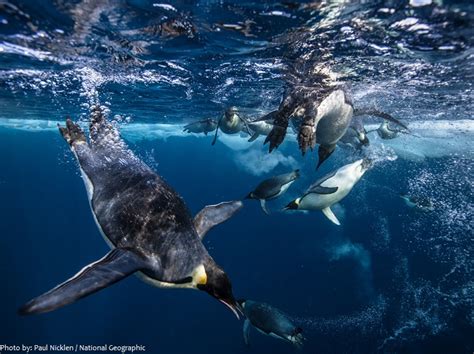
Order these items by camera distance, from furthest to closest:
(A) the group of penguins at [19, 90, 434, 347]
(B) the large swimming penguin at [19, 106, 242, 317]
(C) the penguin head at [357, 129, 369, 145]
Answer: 1. (C) the penguin head at [357, 129, 369, 145]
2. (A) the group of penguins at [19, 90, 434, 347]
3. (B) the large swimming penguin at [19, 106, 242, 317]

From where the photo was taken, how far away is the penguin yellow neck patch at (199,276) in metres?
3.11

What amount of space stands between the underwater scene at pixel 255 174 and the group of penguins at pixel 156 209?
0.02 metres

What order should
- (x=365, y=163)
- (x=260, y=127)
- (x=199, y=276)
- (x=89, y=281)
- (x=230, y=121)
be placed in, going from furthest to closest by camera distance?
1. (x=260, y=127)
2. (x=230, y=121)
3. (x=365, y=163)
4. (x=199, y=276)
5. (x=89, y=281)

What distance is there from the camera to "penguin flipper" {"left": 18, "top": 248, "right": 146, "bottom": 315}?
2367mm

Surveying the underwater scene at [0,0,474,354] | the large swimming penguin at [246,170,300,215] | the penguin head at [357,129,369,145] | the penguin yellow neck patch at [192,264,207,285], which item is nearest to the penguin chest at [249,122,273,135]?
the underwater scene at [0,0,474,354]

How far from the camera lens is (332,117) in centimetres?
505

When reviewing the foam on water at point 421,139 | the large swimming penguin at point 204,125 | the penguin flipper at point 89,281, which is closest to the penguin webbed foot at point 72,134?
the penguin flipper at point 89,281

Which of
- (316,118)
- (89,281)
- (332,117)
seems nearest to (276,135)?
(316,118)

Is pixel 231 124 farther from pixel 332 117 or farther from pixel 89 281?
pixel 89 281

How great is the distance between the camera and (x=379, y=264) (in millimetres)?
23016

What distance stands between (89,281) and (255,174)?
33176 mm

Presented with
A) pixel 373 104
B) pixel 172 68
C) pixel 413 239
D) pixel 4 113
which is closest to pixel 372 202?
pixel 413 239

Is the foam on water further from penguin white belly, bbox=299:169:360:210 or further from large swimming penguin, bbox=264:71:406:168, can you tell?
large swimming penguin, bbox=264:71:406:168

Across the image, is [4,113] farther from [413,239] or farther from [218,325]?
[413,239]
